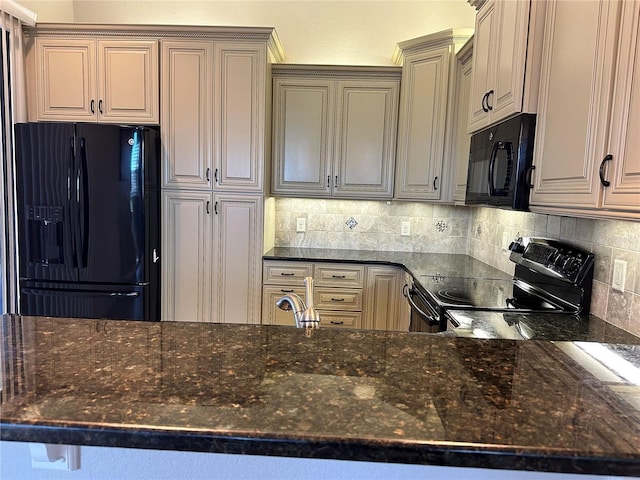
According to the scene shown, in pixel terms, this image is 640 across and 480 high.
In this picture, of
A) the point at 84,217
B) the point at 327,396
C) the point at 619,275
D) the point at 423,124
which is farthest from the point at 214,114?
the point at 327,396

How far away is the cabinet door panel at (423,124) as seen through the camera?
290 cm

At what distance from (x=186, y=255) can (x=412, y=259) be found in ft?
5.44

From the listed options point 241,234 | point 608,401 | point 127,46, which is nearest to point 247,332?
point 608,401

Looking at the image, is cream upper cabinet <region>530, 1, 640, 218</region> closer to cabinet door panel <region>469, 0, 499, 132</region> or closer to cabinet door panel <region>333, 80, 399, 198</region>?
cabinet door panel <region>469, 0, 499, 132</region>

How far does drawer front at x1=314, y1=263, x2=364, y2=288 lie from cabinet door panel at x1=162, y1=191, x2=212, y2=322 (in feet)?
2.64

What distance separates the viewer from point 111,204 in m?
2.61

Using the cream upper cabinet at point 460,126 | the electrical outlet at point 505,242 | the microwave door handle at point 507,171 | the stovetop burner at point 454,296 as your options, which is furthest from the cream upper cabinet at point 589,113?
the cream upper cabinet at point 460,126

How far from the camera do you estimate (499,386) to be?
64cm

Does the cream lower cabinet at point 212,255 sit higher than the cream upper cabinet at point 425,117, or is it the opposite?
the cream upper cabinet at point 425,117

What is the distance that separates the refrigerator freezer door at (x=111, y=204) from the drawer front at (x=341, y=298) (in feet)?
4.10

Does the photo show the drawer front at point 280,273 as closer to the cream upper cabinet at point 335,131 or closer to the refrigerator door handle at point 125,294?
the cream upper cabinet at point 335,131

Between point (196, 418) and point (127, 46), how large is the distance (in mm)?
2951

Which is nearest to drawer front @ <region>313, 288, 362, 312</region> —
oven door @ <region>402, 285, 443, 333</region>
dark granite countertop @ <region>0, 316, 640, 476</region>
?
oven door @ <region>402, 285, 443, 333</region>

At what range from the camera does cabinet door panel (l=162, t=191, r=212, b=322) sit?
2.87m
